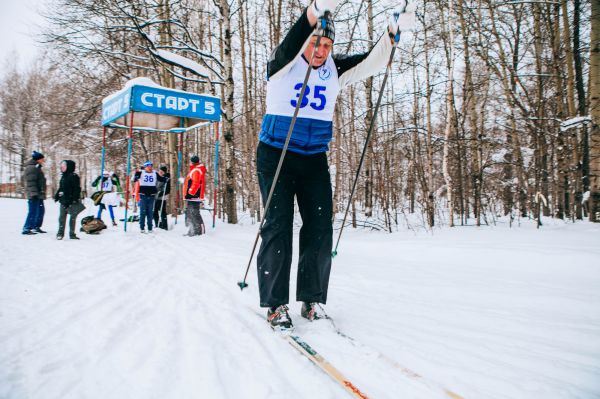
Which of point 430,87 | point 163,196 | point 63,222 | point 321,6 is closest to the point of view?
point 321,6

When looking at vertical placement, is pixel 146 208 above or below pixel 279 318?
above

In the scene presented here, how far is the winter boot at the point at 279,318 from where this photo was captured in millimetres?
1802

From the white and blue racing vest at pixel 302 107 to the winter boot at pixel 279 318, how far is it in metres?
0.95

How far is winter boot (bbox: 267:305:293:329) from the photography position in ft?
5.91

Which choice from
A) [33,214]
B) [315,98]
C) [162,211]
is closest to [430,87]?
[162,211]

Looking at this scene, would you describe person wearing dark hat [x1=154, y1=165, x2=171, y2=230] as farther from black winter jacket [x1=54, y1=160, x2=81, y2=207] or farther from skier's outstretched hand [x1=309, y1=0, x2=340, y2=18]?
skier's outstretched hand [x1=309, y1=0, x2=340, y2=18]

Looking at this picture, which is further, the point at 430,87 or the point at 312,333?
the point at 430,87

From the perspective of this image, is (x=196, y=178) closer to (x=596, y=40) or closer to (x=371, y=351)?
(x=371, y=351)

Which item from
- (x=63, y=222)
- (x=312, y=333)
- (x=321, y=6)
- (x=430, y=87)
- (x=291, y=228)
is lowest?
(x=312, y=333)

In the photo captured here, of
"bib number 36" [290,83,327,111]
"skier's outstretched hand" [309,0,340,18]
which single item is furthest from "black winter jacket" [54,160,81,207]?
"skier's outstretched hand" [309,0,340,18]

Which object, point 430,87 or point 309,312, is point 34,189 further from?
point 430,87

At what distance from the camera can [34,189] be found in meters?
7.34

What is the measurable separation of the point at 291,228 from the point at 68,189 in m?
6.73

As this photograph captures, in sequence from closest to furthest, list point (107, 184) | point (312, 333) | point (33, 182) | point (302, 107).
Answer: point (312, 333) → point (302, 107) → point (33, 182) → point (107, 184)
